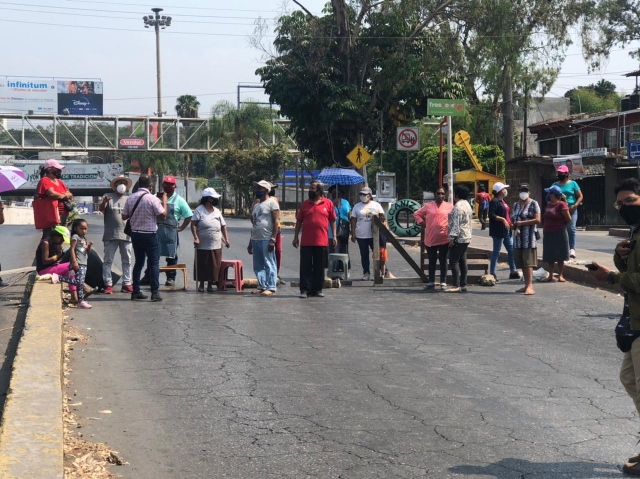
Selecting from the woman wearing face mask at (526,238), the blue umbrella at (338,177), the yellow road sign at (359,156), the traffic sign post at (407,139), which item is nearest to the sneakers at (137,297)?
the woman wearing face mask at (526,238)

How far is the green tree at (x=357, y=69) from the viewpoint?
35.0 metres

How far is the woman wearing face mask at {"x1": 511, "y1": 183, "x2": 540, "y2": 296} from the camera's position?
1471 centimetres

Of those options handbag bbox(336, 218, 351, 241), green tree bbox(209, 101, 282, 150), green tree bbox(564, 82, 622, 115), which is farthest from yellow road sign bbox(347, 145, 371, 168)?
green tree bbox(564, 82, 622, 115)

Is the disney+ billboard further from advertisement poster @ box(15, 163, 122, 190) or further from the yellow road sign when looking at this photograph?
the yellow road sign

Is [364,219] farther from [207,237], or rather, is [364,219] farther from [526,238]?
[207,237]

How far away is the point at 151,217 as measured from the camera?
13398 mm

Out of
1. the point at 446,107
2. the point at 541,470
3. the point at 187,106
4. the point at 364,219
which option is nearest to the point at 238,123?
the point at 187,106

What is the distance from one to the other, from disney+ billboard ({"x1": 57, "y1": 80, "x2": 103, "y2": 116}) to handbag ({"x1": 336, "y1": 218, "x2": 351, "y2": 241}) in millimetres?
72181

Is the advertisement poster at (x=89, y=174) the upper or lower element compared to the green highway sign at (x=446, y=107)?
upper

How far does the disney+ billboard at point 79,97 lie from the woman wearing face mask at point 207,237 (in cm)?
7522

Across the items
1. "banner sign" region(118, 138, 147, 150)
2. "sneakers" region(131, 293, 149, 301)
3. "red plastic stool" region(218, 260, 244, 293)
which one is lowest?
"sneakers" region(131, 293, 149, 301)

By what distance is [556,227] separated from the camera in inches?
619

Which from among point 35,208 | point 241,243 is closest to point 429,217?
point 35,208

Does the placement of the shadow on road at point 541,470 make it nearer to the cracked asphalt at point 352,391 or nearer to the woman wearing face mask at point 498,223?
the cracked asphalt at point 352,391
